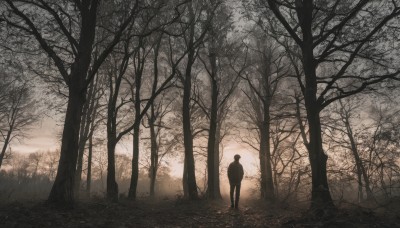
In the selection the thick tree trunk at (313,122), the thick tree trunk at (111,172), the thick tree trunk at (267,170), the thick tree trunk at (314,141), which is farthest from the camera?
the thick tree trunk at (267,170)

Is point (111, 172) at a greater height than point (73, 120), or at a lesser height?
lesser

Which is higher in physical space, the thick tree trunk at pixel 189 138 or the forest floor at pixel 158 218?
the thick tree trunk at pixel 189 138

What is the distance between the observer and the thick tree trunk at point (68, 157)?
8.48m

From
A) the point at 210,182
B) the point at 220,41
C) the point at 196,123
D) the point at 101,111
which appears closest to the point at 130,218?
the point at 210,182

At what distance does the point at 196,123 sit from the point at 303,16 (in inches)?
773

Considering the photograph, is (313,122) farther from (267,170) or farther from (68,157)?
(267,170)

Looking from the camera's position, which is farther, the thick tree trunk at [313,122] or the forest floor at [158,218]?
the thick tree trunk at [313,122]

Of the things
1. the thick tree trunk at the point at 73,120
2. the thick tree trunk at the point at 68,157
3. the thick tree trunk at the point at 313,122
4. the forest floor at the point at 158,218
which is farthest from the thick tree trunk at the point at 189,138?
the thick tree trunk at the point at 68,157

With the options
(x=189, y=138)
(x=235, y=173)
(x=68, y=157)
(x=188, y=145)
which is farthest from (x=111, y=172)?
(x=235, y=173)

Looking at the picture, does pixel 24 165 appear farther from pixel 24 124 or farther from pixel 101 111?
pixel 101 111

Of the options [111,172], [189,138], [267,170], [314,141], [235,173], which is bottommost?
[235,173]

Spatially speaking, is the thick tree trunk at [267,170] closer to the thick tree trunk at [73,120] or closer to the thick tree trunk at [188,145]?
the thick tree trunk at [188,145]

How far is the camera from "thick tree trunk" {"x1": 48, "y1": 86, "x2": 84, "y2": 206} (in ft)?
27.8

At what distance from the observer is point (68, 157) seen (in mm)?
8750
